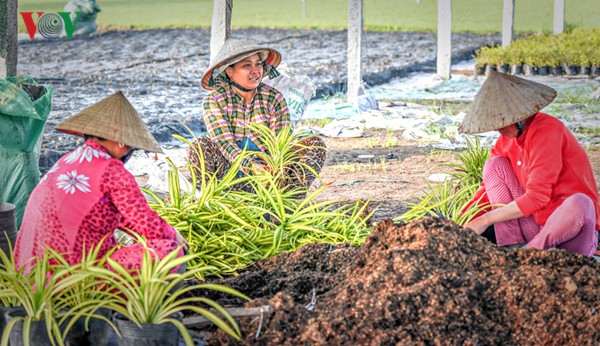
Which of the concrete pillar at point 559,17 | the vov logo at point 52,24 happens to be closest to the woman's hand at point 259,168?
the vov logo at point 52,24

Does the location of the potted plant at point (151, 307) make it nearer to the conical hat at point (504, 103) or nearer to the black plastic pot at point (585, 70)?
the conical hat at point (504, 103)

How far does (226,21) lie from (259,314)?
434 cm

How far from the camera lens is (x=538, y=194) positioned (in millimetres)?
4191

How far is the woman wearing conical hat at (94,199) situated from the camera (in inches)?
130

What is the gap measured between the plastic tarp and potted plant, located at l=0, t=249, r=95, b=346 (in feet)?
5.60

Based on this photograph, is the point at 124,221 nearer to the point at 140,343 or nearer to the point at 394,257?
the point at 140,343

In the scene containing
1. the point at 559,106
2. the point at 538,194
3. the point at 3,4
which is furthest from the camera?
the point at 559,106

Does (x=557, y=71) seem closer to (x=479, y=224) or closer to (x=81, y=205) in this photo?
(x=479, y=224)

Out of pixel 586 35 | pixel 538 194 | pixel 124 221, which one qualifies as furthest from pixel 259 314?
pixel 586 35

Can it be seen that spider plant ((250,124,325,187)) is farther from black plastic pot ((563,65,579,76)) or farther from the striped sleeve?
black plastic pot ((563,65,579,76))

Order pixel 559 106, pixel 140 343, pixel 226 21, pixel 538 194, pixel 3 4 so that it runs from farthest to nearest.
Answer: pixel 559 106 < pixel 226 21 < pixel 3 4 < pixel 538 194 < pixel 140 343

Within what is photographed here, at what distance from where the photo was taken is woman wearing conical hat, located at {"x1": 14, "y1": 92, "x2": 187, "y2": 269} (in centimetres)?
330

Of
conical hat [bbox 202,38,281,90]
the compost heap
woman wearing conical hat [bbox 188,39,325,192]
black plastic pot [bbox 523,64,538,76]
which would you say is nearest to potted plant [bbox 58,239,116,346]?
the compost heap

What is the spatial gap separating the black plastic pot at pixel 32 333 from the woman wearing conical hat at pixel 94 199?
0.22m
